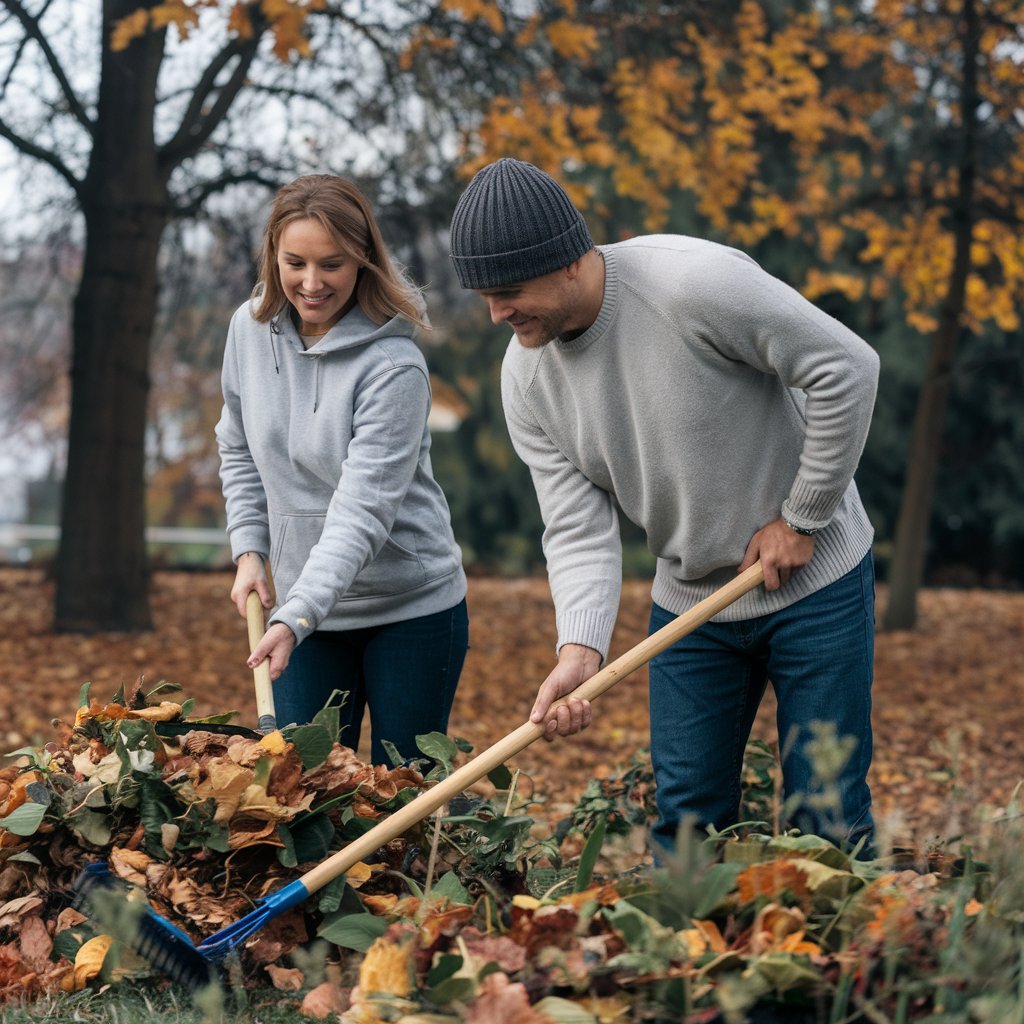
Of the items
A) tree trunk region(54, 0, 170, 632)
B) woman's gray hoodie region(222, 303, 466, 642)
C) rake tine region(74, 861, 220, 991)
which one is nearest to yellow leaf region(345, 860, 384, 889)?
rake tine region(74, 861, 220, 991)

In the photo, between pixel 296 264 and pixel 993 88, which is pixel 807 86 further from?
A: pixel 296 264

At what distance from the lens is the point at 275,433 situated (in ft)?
9.85

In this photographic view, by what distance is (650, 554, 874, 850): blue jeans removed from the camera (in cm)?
265

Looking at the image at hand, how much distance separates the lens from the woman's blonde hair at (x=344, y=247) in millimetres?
2816

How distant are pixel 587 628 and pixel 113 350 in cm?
586

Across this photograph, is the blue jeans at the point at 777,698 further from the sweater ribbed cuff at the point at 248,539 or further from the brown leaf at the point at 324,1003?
the sweater ribbed cuff at the point at 248,539

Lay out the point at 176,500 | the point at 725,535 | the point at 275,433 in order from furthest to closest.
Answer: the point at 176,500 → the point at 275,433 → the point at 725,535

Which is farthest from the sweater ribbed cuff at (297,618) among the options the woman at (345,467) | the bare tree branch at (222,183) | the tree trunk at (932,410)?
the tree trunk at (932,410)

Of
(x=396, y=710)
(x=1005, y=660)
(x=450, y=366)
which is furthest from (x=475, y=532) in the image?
(x=396, y=710)

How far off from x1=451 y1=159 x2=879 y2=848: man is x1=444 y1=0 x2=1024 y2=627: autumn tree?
472 cm

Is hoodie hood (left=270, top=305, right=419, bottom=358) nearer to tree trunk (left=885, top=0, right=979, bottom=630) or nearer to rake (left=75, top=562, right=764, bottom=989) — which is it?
rake (left=75, top=562, right=764, bottom=989)

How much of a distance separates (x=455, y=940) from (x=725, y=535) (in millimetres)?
1055

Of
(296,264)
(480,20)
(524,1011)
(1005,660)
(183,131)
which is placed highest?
(480,20)

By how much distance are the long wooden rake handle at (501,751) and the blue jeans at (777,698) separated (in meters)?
0.12
